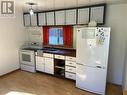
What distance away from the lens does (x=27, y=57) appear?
425 cm

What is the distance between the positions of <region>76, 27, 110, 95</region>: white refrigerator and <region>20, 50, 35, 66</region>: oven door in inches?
71.1

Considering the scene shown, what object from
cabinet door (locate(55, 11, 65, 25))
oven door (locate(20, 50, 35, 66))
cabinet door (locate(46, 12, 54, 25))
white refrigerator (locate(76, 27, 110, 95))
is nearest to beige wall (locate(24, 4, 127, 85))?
white refrigerator (locate(76, 27, 110, 95))

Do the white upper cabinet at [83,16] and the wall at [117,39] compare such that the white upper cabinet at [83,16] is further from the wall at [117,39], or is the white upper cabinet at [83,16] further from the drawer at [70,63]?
the drawer at [70,63]

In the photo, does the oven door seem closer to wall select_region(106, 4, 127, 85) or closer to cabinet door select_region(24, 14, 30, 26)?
cabinet door select_region(24, 14, 30, 26)

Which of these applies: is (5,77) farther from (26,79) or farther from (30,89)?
(30,89)

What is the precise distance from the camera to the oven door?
4.16 metres

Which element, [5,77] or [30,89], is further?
[5,77]

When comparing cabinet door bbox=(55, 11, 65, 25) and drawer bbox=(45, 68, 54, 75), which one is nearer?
cabinet door bbox=(55, 11, 65, 25)

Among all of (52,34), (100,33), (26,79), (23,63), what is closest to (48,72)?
(26,79)

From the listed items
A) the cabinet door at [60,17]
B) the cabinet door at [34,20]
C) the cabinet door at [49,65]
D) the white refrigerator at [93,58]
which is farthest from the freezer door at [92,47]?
the cabinet door at [34,20]

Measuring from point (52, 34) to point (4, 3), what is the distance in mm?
A: 1784

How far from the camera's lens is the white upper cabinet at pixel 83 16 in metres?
3.32

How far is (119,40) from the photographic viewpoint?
3.19m

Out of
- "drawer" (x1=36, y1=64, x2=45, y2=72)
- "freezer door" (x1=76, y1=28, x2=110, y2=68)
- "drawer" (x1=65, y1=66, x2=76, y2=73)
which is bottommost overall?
"drawer" (x1=36, y1=64, x2=45, y2=72)
